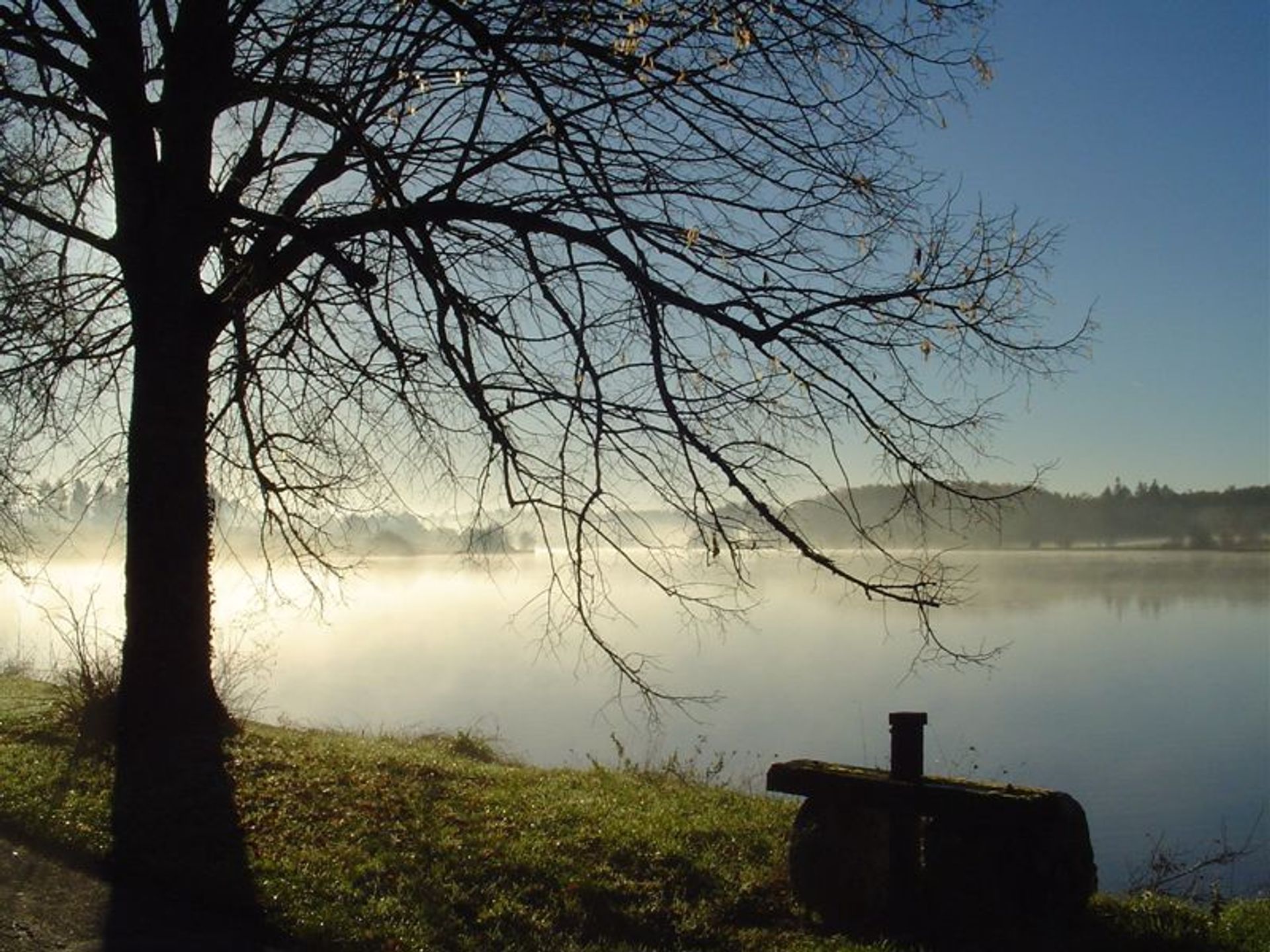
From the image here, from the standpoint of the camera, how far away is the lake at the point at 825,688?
12.2 meters

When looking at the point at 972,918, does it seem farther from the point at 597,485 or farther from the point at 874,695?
the point at 874,695

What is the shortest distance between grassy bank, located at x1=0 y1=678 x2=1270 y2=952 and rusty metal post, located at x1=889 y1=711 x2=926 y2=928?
477mm

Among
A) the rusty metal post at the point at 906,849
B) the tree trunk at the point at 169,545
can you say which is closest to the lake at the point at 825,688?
the rusty metal post at the point at 906,849

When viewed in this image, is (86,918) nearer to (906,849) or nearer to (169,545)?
(169,545)

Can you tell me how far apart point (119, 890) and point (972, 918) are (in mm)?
4673

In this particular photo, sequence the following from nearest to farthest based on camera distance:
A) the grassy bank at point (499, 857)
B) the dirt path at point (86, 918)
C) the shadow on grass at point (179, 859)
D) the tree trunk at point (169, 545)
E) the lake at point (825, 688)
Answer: the dirt path at point (86, 918) → the shadow on grass at point (179, 859) → the grassy bank at point (499, 857) → the tree trunk at point (169, 545) → the lake at point (825, 688)

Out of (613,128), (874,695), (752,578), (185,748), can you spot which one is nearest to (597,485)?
(752,578)

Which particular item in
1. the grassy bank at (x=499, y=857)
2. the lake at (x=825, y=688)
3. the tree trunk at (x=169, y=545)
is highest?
the tree trunk at (x=169, y=545)

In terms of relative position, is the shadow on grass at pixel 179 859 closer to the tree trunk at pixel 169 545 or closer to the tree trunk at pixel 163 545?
the tree trunk at pixel 169 545

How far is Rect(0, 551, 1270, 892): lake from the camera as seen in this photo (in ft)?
39.9

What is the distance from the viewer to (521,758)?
43.5ft

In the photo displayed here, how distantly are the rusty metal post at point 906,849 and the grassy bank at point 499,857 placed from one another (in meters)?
0.48

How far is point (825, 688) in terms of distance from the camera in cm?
2233

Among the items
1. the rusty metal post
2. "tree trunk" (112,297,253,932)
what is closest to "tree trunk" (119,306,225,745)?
"tree trunk" (112,297,253,932)
